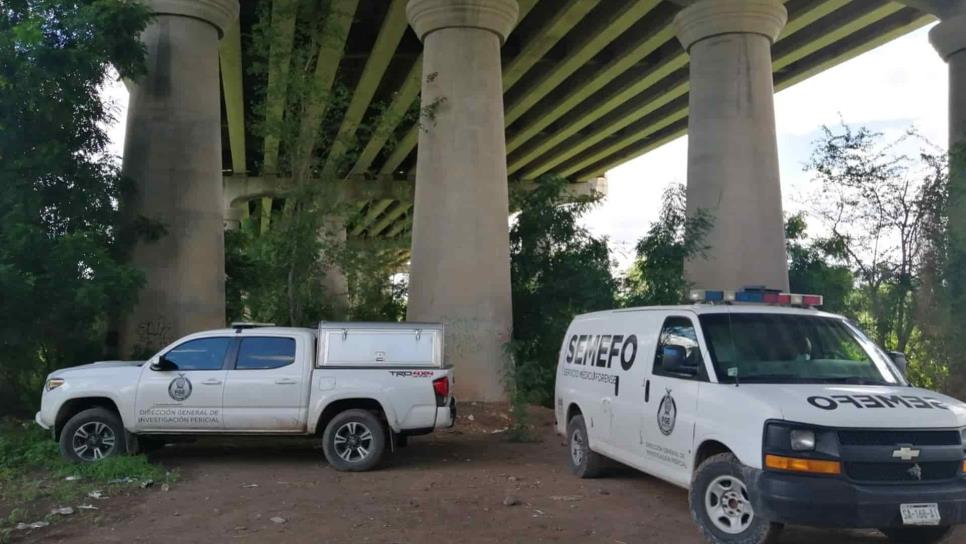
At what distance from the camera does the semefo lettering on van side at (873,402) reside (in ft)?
19.6

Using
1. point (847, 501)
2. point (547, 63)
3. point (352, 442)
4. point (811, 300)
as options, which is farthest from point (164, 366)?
point (547, 63)

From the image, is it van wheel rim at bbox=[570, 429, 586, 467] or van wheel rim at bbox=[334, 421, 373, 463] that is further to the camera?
van wheel rim at bbox=[334, 421, 373, 463]

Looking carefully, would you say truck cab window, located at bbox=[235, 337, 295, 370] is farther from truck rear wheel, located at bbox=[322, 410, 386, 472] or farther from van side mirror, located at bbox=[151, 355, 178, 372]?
truck rear wheel, located at bbox=[322, 410, 386, 472]

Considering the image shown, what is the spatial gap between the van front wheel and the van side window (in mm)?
815

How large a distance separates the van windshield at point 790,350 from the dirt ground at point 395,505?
4.61 feet

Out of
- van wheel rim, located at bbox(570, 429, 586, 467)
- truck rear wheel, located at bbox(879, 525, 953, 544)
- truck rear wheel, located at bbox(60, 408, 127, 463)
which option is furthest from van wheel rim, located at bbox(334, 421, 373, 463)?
truck rear wheel, located at bbox(879, 525, 953, 544)

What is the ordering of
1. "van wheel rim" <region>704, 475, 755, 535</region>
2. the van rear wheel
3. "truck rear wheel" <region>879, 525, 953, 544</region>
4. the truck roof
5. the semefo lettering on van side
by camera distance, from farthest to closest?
the van rear wheel → the truck roof → "truck rear wheel" <region>879, 525, 953, 544</region> → "van wheel rim" <region>704, 475, 755, 535</region> → the semefo lettering on van side

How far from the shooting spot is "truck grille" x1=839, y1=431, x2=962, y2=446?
5816mm

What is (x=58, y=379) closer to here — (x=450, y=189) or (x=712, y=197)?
(x=450, y=189)

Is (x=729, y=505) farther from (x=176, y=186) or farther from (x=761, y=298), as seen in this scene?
(x=176, y=186)

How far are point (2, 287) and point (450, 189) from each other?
8894 mm

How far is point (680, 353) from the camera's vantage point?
714 cm

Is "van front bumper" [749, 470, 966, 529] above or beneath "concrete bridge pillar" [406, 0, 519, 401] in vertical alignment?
beneath

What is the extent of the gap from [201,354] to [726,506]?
679 centimetres
